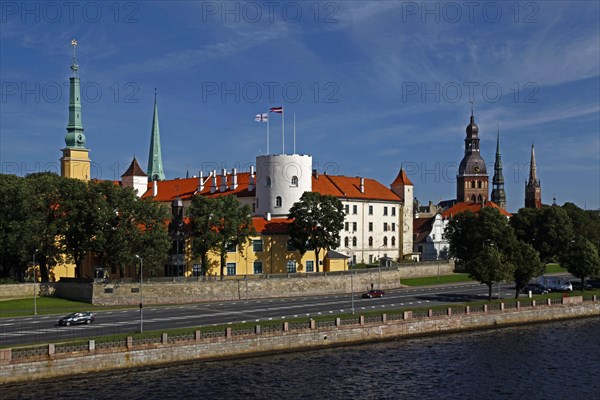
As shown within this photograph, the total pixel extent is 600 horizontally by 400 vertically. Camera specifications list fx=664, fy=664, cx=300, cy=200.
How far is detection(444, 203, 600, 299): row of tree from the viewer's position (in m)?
89.1

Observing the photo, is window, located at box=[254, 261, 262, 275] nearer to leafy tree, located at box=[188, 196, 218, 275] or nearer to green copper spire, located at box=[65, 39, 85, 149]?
leafy tree, located at box=[188, 196, 218, 275]

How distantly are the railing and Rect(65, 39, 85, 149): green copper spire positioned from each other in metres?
80.8

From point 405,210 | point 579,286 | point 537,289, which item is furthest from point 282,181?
point 579,286

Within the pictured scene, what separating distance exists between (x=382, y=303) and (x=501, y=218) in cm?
4670

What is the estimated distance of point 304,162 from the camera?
118 m

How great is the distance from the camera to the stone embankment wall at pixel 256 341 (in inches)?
1924

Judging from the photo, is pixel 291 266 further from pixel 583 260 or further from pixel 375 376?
pixel 375 376

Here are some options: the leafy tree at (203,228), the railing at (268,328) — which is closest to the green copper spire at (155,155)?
the leafy tree at (203,228)

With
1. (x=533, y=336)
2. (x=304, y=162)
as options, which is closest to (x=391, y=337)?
(x=533, y=336)

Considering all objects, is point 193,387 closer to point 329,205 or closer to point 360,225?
point 329,205

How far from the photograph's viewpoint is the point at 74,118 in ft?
427

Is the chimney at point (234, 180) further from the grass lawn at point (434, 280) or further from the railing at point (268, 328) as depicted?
the railing at point (268, 328)

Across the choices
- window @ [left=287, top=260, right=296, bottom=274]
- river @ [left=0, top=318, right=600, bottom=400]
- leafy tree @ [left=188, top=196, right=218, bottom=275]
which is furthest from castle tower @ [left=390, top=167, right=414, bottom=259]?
river @ [left=0, top=318, right=600, bottom=400]

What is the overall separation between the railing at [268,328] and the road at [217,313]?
4505 mm
